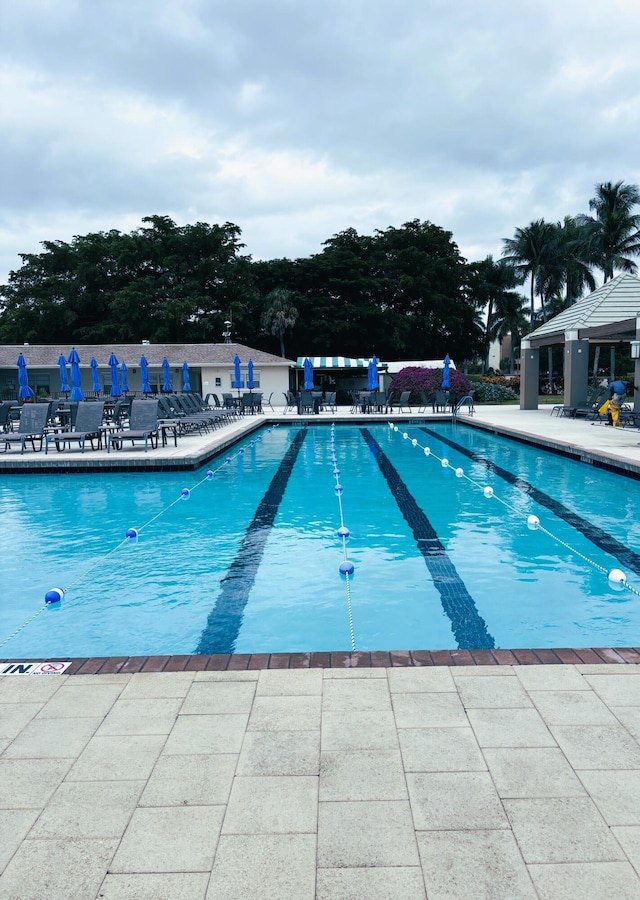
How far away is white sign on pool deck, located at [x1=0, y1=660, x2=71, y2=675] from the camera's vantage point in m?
3.58

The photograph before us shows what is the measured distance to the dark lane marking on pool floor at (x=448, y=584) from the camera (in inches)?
196

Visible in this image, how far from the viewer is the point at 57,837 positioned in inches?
87.2

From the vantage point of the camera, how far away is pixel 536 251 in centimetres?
4756

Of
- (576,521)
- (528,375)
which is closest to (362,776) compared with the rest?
(576,521)

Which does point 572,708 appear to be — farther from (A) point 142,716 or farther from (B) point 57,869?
(B) point 57,869

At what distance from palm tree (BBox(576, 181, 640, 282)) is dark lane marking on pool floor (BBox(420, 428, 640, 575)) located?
115 feet

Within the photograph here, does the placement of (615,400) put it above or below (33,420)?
above

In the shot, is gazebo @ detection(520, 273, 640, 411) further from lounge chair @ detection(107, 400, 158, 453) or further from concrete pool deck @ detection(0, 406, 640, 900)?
concrete pool deck @ detection(0, 406, 640, 900)

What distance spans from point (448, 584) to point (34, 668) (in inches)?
146

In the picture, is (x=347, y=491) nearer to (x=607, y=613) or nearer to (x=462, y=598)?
(x=462, y=598)

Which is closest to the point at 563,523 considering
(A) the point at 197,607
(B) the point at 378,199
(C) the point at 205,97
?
(A) the point at 197,607

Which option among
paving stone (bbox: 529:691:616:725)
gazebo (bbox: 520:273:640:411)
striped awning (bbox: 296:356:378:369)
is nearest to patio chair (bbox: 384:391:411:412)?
striped awning (bbox: 296:356:378:369)

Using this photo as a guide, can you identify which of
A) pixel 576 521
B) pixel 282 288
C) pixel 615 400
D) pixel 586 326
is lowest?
pixel 576 521

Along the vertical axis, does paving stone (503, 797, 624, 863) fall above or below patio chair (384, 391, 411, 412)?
below
